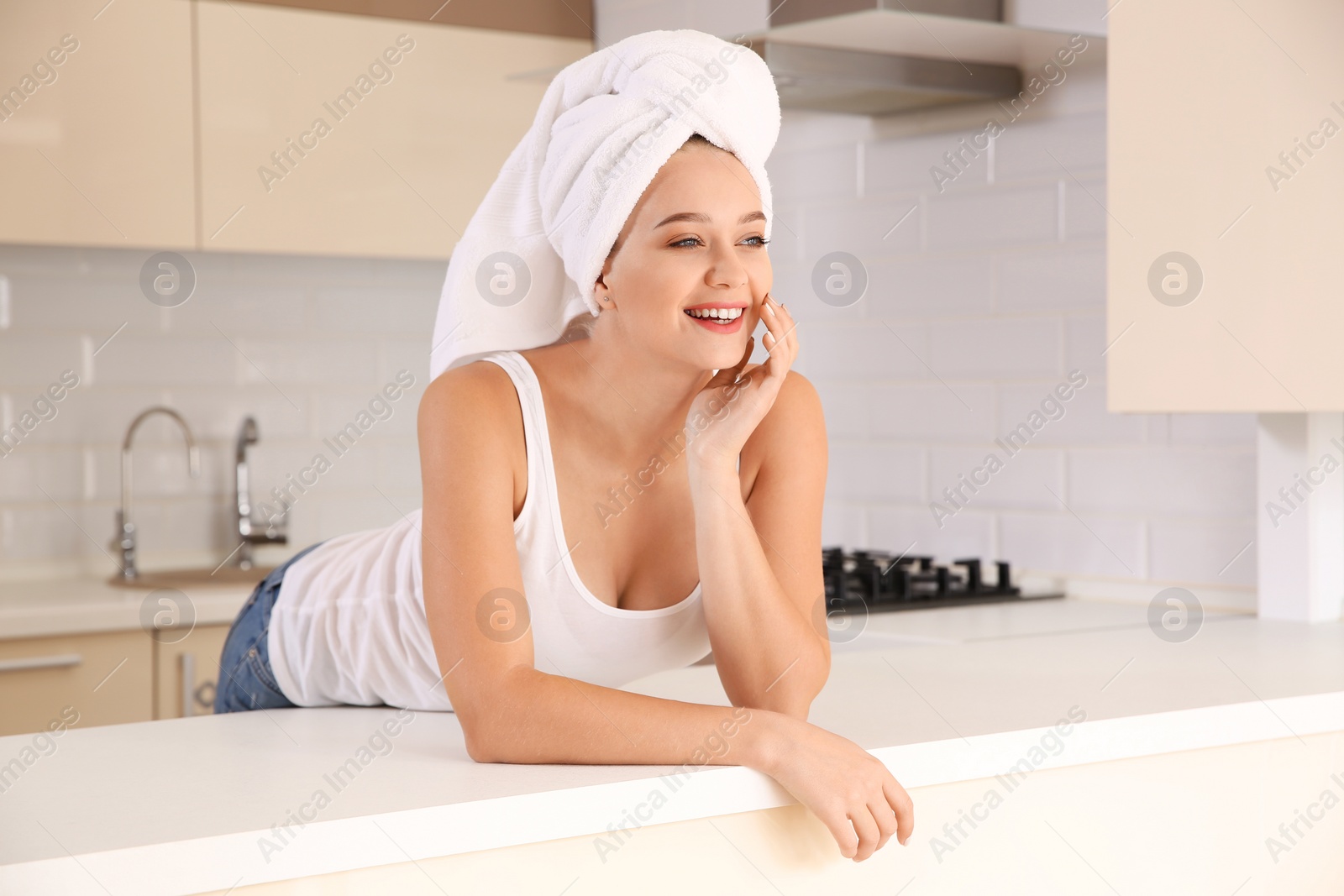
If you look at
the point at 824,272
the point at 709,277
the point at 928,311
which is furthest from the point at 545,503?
the point at 824,272

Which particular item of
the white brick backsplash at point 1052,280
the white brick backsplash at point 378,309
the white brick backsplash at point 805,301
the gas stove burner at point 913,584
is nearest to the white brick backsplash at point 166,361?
the white brick backsplash at point 378,309

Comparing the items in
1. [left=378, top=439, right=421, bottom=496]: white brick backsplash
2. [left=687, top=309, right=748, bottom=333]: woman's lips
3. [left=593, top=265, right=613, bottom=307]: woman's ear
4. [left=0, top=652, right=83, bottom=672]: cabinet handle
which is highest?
[left=593, top=265, right=613, bottom=307]: woman's ear

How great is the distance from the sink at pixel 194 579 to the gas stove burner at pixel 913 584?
1067 mm

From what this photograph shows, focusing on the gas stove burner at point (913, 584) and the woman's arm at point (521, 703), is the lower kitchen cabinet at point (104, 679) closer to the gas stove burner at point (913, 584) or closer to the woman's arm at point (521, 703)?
the gas stove burner at point (913, 584)

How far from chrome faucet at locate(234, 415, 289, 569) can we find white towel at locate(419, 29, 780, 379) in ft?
5.29

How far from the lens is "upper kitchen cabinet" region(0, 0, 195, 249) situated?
2.46 m

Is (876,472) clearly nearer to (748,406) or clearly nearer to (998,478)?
(998,478)

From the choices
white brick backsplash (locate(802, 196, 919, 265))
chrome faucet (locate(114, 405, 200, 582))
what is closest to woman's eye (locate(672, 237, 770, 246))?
white brick backsplash (locate(802, 196, 919, 265))

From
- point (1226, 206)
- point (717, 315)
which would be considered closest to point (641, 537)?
point (717, 315)

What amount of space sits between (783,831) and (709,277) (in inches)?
19.0

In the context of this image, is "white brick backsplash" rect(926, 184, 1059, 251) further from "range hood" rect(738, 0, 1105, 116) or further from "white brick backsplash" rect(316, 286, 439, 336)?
"white brick backsplash" rect(316, 286, 439, 336)

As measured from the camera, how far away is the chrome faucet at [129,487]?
9.06 ft

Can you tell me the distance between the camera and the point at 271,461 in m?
2.99

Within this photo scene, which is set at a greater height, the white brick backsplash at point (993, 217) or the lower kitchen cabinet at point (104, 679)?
the white brick backsplash at point (993, 217)
